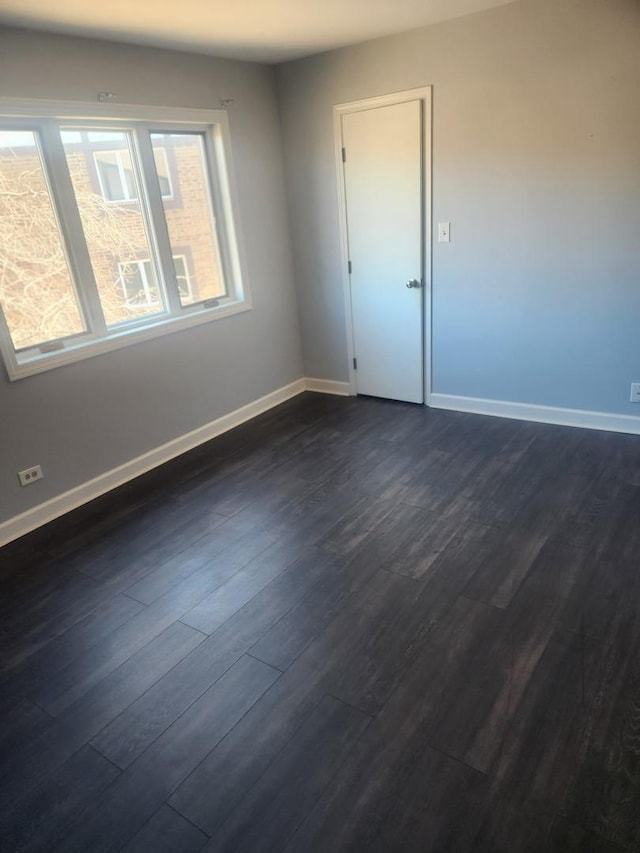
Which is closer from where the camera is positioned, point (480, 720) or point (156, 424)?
point (480, 720)

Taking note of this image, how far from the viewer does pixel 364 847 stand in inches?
56.4

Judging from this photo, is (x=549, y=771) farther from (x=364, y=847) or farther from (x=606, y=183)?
(x=606, y=183)

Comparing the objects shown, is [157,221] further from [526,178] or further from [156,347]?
[526,178]

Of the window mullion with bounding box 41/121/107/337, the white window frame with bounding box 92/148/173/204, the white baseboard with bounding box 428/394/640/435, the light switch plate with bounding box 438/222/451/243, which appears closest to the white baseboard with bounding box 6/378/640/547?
the white baseboard with bounding box 428/394/640/435

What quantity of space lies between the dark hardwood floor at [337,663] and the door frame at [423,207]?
1119 millimetres

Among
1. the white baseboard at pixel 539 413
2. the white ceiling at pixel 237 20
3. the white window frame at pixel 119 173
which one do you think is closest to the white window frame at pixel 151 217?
the white window frame at pixel 119 173

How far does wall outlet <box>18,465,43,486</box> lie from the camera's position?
2990 mm

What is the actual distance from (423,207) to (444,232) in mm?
226

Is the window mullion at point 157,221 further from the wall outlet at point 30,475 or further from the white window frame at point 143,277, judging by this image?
the wall outlet at point 30,475

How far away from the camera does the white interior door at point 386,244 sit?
3.77 metres

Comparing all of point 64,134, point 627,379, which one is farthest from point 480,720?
point 64,134

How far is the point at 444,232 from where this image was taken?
12.4 ft

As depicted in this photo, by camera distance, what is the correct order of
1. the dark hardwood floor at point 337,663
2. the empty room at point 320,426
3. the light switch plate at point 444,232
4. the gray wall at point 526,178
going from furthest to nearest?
the light switch plate at point 444,232 < the gray wall at point 526,178 < the empty room at point 320,426 < the dark hardwood floor at point 337,663

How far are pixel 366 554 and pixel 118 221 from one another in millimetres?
2468
